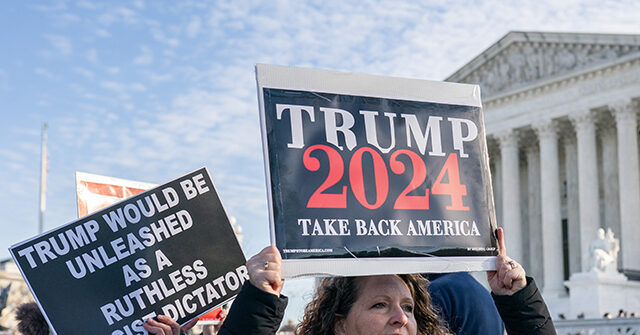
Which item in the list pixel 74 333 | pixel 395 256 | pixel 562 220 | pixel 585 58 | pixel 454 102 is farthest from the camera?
pixel 562 220

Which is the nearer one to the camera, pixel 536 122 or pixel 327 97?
pixel 327 97

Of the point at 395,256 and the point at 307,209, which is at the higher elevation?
the point at 307,209

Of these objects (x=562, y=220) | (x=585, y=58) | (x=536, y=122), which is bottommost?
(x=562, y=220)

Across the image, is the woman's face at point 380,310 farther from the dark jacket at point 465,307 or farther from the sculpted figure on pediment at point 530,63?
the sculpted figure on pediment at point 530,63

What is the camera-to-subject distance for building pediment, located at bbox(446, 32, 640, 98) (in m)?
42.2

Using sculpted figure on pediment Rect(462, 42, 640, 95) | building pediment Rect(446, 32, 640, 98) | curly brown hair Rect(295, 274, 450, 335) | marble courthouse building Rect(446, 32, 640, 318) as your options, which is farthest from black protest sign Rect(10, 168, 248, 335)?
sculpted figure on pediment Rect(462, 42, 640, 95)

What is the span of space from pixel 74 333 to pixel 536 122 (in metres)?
44.0

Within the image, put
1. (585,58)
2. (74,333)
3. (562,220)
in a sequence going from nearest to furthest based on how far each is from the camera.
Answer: (74,333), (585,58), (562,220)

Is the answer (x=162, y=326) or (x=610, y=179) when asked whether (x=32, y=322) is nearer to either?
(x=162, y=326)

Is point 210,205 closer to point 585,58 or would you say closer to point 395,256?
point 395,256

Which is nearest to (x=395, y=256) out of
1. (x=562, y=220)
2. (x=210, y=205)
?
(x=210, y=205)

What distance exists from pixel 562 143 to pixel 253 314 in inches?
1869

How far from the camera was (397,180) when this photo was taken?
3.87 meters

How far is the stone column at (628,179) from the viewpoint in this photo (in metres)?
40.3
